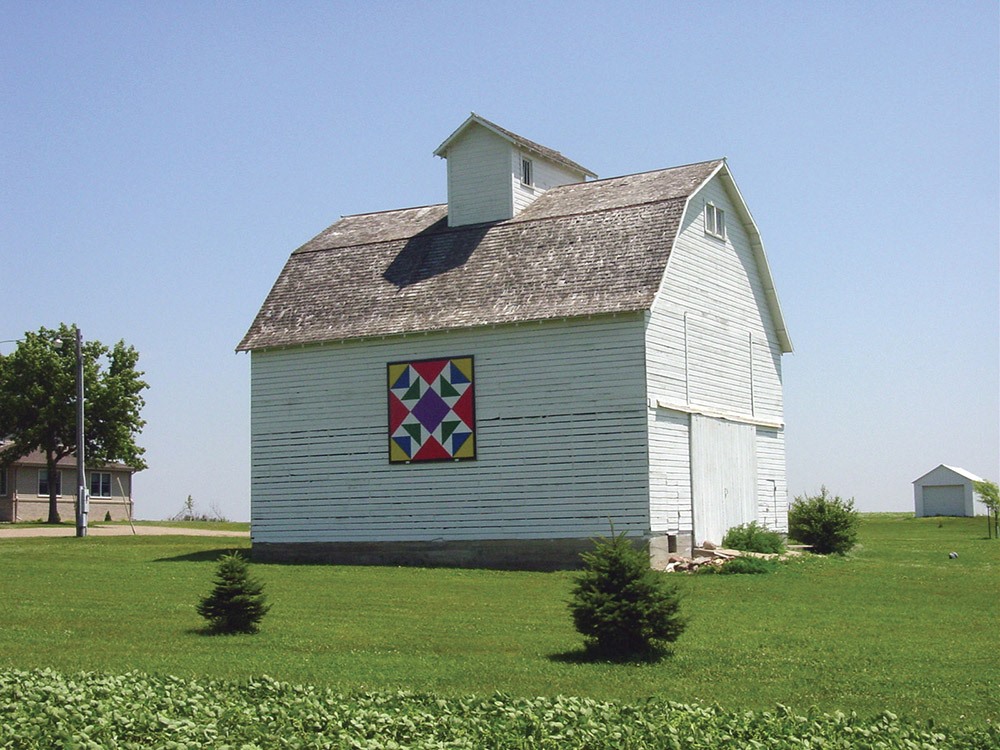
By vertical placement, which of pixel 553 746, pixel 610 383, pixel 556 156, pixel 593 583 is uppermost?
pixel 556 156

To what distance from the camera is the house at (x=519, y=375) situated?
30500mm

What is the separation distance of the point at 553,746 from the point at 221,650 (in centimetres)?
729

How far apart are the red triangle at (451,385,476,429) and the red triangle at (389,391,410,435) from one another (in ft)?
4.98

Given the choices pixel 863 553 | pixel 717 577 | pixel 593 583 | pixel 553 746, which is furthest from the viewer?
pixel 863 553

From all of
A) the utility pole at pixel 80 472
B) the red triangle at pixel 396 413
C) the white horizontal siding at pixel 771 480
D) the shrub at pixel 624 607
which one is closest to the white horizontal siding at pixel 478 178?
the red triangle at pixel 396 413

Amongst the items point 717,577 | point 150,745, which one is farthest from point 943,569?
point 150,745

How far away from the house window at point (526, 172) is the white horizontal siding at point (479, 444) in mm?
6485

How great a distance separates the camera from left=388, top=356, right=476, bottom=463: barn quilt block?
105 feet

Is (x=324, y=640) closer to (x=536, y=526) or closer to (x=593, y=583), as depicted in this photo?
→ (x=593, y=583)

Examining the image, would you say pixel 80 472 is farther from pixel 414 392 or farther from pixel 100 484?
pixel 100 484

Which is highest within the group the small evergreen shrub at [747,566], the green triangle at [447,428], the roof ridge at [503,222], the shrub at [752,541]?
the roof ridge at [503,222]

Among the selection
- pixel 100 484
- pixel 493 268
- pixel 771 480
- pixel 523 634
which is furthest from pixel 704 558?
pixel 100 484

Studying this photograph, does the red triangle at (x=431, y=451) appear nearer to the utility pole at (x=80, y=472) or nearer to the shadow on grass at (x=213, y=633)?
the shadow on grass at (x=213, y=633)

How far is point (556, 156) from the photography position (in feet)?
125
